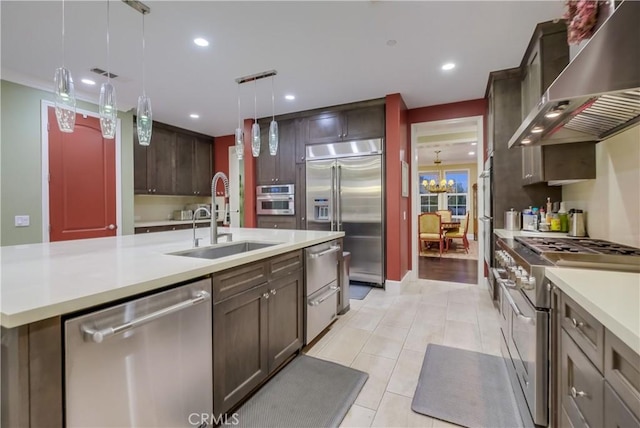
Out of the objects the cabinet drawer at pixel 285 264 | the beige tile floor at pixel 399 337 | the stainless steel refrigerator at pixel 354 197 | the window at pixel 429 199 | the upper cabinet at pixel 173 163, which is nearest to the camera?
the beige tile floor at pixel 399 337

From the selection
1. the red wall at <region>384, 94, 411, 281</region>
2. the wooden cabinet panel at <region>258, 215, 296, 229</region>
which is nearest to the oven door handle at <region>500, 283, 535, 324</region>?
the red wall at <region>384, 94, 411, 281</region>

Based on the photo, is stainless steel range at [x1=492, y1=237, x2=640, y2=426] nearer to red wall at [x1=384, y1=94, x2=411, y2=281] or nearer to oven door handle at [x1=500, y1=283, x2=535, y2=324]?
oven door handle at [x1=500, y1=283, x2=535, y2=324]

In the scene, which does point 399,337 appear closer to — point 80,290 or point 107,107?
point 80,290

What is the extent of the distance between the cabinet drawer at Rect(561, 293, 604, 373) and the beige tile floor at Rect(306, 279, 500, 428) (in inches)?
34.7

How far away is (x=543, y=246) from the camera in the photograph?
182 cm

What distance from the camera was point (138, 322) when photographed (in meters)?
1.08

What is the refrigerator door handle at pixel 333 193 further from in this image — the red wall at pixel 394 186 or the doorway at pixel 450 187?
the doorway at pixel 450 187

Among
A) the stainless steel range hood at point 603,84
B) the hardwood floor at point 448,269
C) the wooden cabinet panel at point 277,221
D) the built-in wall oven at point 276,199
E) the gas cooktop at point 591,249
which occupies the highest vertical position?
the stainless steel range hood at point 603,84

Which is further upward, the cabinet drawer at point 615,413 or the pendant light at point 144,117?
the pendant light at point 144,117

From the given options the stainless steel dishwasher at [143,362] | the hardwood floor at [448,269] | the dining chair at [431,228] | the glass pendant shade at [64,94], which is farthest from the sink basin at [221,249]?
the dining chair at [431,228]

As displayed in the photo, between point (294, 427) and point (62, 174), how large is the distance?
4125 millimetres

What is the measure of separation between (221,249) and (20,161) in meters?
3.00

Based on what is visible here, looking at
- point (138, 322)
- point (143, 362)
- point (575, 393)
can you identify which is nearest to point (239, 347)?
point (143, 362)

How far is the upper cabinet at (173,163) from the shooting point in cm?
486
